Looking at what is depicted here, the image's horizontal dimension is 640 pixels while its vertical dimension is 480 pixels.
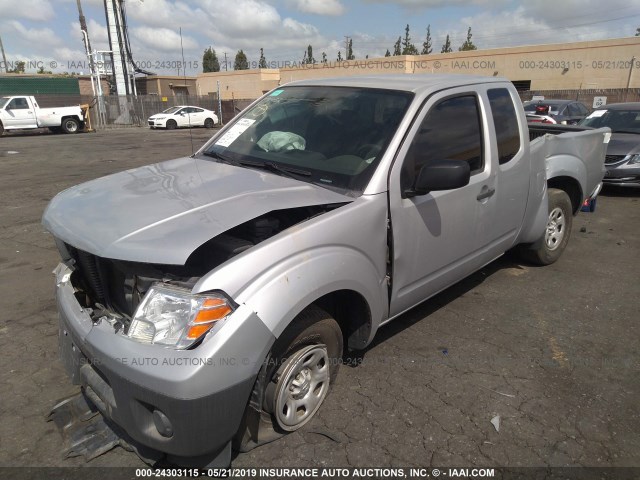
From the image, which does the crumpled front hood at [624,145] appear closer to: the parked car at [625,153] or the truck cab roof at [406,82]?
the parked car at [625,153]

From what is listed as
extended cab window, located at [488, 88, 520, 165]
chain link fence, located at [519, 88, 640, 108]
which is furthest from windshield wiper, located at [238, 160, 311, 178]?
chain link fence, located at [519, 88, 640, 108]

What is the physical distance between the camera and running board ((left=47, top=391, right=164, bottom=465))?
93.4 inches

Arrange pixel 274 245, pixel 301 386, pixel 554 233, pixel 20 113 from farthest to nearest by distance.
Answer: pixel 20 113 → pixel 554 233 → pixel 301 386 → pixel 274 245

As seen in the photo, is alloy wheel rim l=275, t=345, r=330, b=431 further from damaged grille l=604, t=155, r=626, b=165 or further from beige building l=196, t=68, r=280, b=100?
beige building l=196, t=68, r=280, b=100

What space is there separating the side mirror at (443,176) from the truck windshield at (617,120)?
8192 mm

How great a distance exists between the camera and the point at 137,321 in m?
2.08

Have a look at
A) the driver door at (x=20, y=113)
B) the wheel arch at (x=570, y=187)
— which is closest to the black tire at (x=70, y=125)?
the driver door at (x=20, y=113)

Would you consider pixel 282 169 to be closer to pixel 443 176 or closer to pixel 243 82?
pixel 443 176

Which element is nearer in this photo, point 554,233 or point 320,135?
point 320,135

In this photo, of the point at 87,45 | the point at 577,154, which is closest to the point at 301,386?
the point at 577,154

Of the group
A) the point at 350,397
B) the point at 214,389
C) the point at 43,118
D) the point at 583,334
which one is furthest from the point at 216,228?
the point at 43,118

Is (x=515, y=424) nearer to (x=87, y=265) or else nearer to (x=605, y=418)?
(x=605, y=418)

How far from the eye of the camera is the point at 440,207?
121 inches

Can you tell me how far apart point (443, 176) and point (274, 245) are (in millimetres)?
1132
